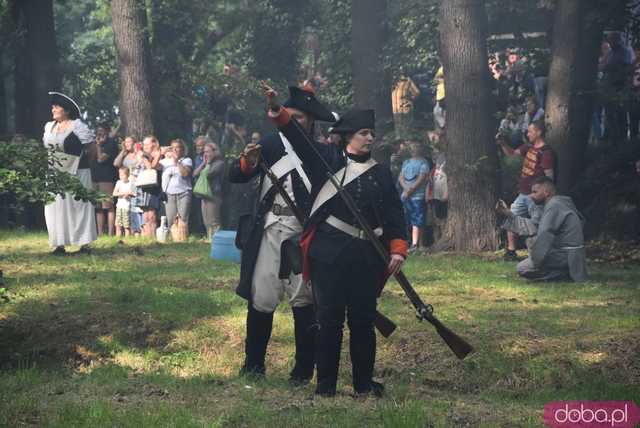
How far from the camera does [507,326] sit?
11625 millimetres

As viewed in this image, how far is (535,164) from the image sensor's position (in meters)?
17.4

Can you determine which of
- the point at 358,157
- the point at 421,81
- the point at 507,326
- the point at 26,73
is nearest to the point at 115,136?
the point at 26,73

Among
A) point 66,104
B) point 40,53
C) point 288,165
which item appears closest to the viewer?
point 288,165

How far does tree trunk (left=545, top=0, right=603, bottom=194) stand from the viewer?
19.0 m

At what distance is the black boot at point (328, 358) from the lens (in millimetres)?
8609

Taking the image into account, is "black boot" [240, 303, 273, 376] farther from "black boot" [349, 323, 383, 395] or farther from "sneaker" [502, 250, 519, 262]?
"sneaker" [502, 250, 519, 262]

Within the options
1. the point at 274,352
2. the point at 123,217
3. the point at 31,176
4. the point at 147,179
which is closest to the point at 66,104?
the point at 147,179

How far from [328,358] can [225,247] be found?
28.6 feet

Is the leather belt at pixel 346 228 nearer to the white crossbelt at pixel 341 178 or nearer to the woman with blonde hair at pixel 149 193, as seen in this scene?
the white crossbelt at pixel 341 178

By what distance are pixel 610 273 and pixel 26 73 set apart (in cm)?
1576

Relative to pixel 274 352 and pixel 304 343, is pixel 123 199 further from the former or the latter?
pixel 304 343

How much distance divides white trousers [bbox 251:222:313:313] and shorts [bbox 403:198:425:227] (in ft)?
33.3

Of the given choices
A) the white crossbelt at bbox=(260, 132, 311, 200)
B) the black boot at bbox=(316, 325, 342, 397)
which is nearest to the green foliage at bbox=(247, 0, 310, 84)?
the white crossbelt at bbox=(260, 132, 311, 200)

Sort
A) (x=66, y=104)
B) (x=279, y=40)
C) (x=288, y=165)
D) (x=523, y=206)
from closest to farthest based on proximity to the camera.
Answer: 1. (x=288, y=165)
2. (x=523, y=206)
3. (x=66, y=104)
4. (x=279, y=40)
